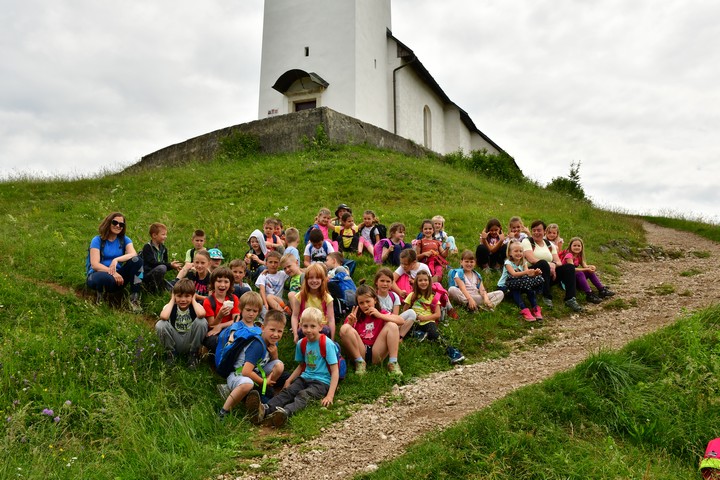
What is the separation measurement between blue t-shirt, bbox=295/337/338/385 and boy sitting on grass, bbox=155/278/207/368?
1.13 meters

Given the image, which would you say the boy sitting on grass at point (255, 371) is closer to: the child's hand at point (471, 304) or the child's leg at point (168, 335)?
the child's leg at point (168, 335)

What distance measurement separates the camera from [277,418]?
452 centimetres

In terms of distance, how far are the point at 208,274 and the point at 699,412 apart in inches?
204

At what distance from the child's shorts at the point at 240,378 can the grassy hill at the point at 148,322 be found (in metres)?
0.25

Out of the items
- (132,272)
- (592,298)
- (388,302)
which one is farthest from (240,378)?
(592,298)

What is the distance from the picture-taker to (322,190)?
44.3 ft

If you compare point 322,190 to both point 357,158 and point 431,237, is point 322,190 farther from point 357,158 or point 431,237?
point 431,237

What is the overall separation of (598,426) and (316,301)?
309 cm

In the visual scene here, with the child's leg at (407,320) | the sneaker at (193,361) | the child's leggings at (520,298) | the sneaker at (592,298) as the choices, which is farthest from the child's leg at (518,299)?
the sneaker at (193,361)

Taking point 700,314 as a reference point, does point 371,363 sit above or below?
below

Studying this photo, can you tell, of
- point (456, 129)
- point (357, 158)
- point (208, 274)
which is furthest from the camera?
point (456, 129)

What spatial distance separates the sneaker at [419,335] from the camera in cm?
633

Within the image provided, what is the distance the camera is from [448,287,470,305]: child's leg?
7492 millimetres

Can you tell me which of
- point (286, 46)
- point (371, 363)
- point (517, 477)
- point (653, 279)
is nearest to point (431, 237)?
point (371, 363)
